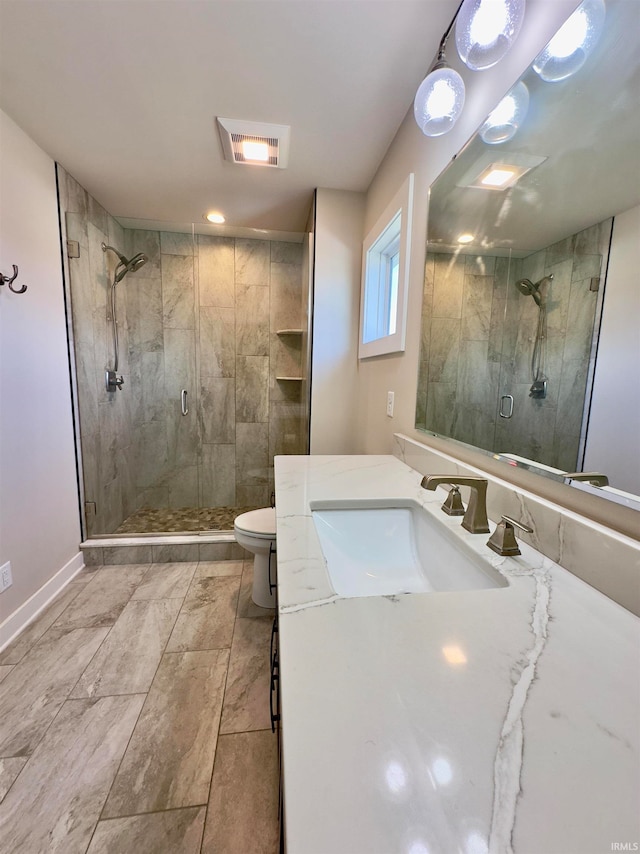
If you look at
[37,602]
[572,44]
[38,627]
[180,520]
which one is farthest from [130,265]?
[572,44]

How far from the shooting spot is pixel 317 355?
2312 mm

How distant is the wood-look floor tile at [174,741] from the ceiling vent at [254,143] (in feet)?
7.95

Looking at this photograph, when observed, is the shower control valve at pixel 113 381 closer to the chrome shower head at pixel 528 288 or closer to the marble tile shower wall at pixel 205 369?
the marble tile shower wall at pixel 205 369

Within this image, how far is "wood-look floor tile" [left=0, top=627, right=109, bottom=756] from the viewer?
1.21 m

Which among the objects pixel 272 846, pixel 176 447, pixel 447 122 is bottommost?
pixel 272 846

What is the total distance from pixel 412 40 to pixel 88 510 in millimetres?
2863

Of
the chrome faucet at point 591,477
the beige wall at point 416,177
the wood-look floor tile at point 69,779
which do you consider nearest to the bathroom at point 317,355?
the beige wall at point 416,177

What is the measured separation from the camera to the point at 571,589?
63 cm

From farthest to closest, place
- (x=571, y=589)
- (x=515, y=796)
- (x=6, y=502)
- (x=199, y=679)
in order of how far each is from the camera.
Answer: (x=6, y=502) → (x=199, y=679) → (x=571, y=589) → (x=515, y=796)

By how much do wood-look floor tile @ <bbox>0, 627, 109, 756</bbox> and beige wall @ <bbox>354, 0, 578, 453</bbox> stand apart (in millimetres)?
1687

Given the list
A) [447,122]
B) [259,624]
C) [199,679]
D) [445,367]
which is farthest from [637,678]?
[259,624]

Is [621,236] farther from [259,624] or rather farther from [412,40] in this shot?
[259,624]

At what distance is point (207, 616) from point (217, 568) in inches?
19.9

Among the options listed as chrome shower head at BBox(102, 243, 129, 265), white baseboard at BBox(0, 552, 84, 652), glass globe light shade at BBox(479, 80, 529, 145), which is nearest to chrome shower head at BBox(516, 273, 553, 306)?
glass globe light shade at BBox(479, 80, 529, 145)
